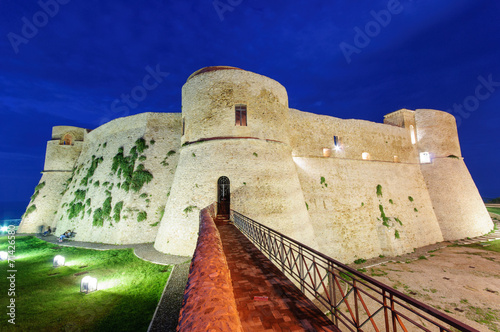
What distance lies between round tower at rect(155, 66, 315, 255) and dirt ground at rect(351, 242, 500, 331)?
17.8 ft

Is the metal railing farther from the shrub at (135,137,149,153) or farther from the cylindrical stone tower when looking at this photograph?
the cylindrical stone tower

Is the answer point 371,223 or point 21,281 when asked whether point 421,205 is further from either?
point 21,281

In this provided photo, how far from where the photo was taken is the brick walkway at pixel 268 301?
3432 millimetres

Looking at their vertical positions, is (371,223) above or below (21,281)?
above

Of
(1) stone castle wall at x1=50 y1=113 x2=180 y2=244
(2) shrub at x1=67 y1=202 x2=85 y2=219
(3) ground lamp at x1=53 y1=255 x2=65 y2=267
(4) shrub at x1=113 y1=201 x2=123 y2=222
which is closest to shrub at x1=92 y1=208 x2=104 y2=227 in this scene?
(1) stone castle wall at x1=50 y1=113 x2=180 y2=244

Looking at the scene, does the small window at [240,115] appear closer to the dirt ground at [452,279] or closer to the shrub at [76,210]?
the dirt ground at [452,279]

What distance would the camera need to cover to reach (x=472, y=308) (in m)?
9.61

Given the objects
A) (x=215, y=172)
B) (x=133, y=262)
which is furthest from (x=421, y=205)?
(x=133, y=262)

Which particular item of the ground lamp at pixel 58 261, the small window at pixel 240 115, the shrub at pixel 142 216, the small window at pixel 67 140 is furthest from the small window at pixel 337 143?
the small window at pixel 67 140

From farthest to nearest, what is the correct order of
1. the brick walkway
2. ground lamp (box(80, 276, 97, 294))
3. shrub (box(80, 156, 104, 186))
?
1. shrub (box(80, 156, 104, 186))
2. ground lamp (box(80, 276, 97, 294))
3. the brick walkway

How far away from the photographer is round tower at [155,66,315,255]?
11.7 metres

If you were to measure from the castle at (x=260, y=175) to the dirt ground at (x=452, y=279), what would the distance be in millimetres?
1720

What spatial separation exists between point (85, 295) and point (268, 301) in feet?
27.4

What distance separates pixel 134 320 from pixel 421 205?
23797mm
